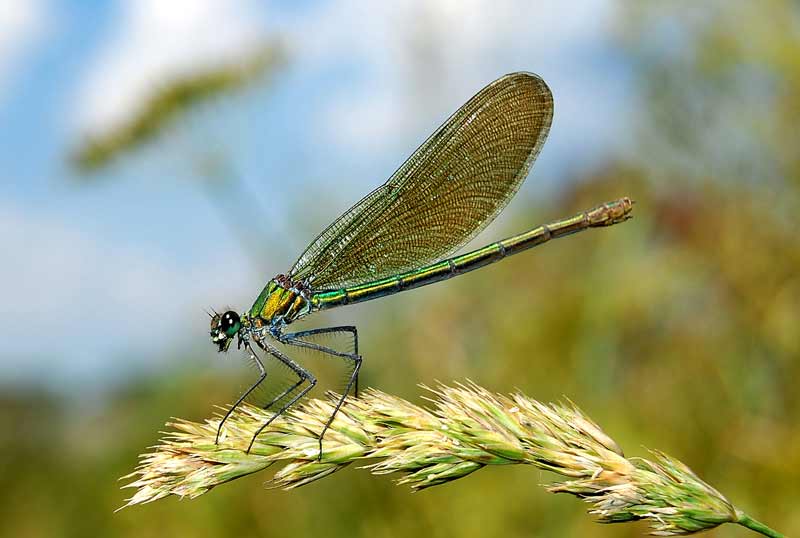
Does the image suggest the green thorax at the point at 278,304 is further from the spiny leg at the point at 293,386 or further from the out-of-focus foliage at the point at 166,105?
the out-of-focus foliage at the point at 166,105

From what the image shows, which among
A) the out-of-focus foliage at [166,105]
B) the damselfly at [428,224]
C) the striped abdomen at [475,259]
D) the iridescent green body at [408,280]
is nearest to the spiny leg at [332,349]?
the damselfly at [428,224]

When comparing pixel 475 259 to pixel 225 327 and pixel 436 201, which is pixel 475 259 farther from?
pixel 225 327

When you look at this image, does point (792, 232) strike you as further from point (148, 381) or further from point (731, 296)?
point (148, 381)

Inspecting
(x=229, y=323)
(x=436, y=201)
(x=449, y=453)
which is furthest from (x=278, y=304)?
(x=449, y=453)

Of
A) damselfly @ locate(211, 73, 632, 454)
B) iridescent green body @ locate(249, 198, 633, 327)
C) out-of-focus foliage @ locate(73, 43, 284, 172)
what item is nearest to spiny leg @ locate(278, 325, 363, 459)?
damselfly @ locate(211, 73, 632, 454)

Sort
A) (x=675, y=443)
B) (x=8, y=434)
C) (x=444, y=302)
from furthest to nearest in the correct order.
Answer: (x=8, y=434) < (x=444, y=302) < (x=675, y=443)

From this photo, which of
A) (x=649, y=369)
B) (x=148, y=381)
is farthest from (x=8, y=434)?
(x=649, y=369)
